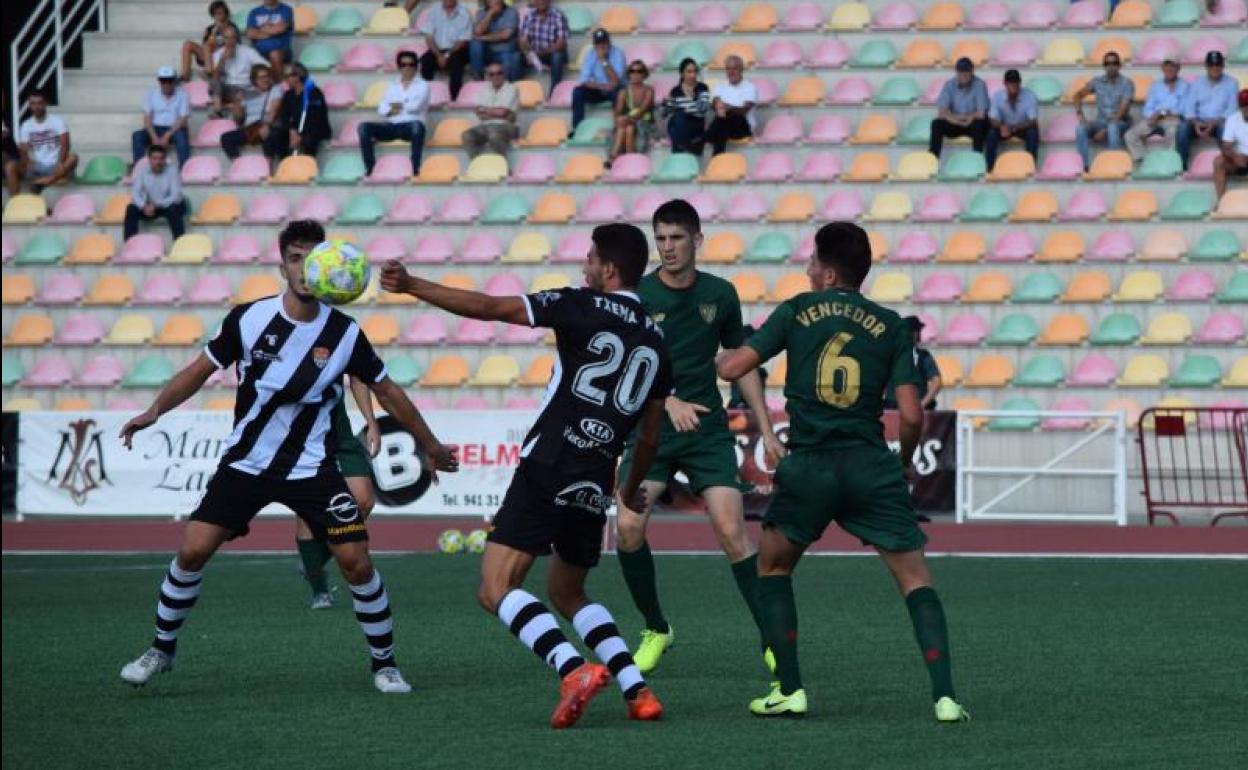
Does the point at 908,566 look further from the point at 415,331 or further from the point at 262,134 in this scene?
the point at 262,134

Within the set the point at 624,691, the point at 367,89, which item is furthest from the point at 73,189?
the point at 624,691

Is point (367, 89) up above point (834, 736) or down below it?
above

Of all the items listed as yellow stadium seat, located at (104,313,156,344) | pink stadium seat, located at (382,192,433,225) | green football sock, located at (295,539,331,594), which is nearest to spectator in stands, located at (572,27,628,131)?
pink stadium seat, located at (382,192,433,225)

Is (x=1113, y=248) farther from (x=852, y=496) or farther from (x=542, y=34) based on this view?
(x=852, y=496)

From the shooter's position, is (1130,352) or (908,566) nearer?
(908,566)

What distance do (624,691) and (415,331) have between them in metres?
17.8

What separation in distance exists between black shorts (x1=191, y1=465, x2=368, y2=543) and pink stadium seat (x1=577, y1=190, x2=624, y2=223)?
16858 millimetres

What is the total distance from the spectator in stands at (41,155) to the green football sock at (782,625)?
2139cm

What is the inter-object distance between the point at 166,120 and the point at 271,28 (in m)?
1.87

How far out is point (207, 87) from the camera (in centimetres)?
2908

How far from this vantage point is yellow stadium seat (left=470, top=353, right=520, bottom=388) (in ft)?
81.1

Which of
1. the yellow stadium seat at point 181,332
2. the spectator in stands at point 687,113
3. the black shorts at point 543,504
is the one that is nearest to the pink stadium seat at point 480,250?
the spectator in stands at point 687,113

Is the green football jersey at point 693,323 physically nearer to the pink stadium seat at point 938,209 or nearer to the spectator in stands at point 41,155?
the pink stadium seat at point 938,209

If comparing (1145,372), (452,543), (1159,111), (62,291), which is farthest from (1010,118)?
(62,291)
